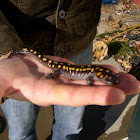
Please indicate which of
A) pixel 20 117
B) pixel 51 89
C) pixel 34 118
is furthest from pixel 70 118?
pixel 51 89

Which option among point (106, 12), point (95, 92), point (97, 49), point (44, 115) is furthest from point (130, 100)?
point (106, 12)

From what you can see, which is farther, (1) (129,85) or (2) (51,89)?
(1) (129,85)

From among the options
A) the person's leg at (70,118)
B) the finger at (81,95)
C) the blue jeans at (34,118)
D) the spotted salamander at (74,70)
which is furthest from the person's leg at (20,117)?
the finger at (81,95)

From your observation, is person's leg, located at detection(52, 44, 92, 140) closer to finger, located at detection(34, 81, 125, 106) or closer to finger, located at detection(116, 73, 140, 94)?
finger, located at detection(116, 73, 140, 94)

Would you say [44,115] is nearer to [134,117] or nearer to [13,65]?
[134,117]

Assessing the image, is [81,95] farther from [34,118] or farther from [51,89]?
[34,118]

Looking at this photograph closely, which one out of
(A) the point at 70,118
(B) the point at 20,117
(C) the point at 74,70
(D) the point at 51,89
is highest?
(D) the point at 51,89
